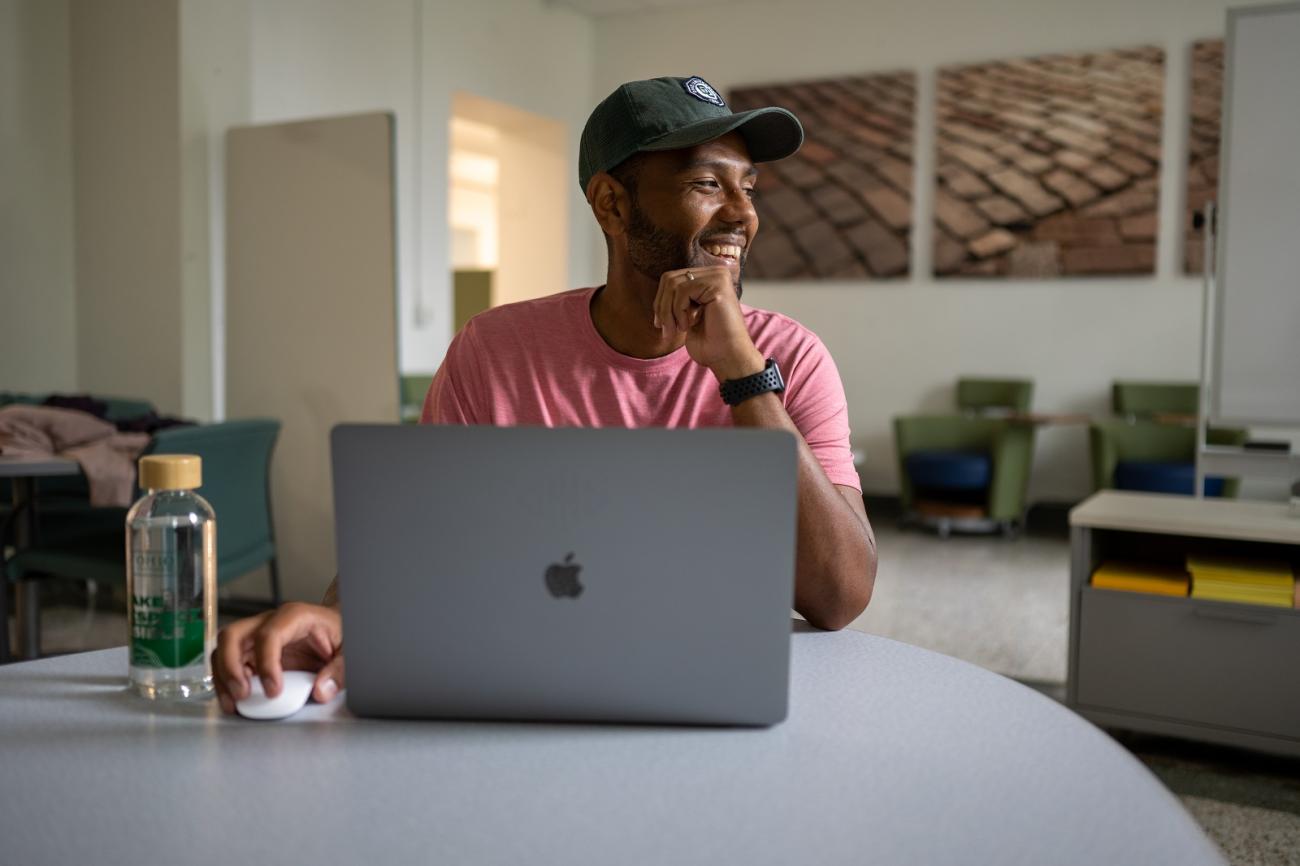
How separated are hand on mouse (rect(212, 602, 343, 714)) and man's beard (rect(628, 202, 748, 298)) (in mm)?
729

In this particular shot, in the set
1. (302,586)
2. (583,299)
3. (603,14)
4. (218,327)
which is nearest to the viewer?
(583,299)

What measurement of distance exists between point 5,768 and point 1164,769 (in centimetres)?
274

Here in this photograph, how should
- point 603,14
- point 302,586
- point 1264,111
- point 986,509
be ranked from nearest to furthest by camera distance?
→ point 1264,111
point 302,586
point 986,509
point 603,14

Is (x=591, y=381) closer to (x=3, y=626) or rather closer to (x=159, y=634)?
(x=159, y=634)

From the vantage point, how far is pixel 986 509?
6285mm

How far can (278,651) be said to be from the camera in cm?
86

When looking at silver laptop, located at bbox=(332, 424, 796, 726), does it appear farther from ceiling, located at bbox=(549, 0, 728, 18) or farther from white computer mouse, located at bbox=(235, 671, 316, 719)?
ceiling, located at bbox=(549, 0, 728, 18)

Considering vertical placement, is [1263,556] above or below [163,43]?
below

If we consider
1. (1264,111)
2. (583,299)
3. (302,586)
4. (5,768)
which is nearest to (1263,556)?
(1264,111)

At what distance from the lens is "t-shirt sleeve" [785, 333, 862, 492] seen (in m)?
1.36

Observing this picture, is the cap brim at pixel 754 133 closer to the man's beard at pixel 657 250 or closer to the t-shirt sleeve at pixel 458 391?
the man's beard at pixel 657 250

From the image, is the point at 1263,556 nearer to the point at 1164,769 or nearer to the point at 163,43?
the point at 1164,769

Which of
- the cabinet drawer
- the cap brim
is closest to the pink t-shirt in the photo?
the cap brim

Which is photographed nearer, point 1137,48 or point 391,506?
point 391,506
